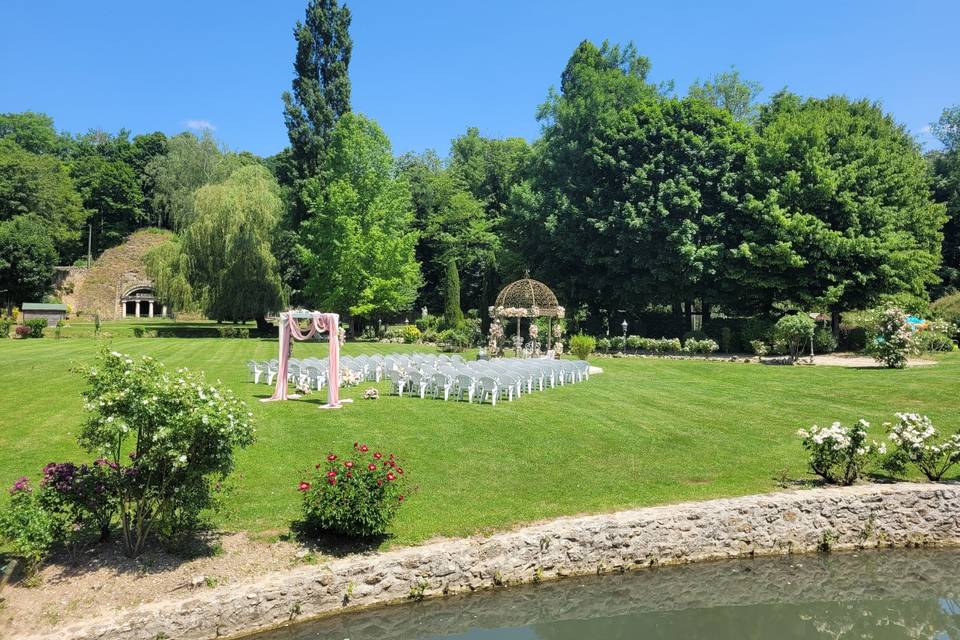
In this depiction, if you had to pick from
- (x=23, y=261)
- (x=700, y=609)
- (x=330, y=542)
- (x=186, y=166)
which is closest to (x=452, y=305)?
(x=330, y=542)

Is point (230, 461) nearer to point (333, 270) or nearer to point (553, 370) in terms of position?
point (553, 370)

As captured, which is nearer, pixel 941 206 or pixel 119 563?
pixel 119 563

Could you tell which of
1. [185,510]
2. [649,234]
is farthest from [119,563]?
[649,234]

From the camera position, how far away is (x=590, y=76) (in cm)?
3719

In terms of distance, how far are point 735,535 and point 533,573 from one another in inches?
126

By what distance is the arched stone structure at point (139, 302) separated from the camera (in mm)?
64188

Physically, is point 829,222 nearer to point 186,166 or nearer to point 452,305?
point 452,305

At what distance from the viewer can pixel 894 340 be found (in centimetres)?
2278

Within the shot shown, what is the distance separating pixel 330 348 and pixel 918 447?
11429mm

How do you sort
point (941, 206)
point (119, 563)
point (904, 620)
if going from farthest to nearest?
point (941, 206) < point (904, 620) < point (119, 563)

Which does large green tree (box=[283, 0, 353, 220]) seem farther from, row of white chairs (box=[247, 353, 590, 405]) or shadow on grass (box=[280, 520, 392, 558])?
shadow on grass (box=[280, 520, 392, 558])

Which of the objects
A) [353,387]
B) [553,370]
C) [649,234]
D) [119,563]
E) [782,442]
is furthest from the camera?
[649,234]

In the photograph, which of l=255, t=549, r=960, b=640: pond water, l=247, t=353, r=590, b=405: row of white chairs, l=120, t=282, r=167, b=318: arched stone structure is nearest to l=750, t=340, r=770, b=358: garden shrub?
l=247, t=353, r=590, b=405: row of white chairs

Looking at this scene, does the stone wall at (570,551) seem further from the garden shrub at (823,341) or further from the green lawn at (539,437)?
the garden shrub at (823,341)
